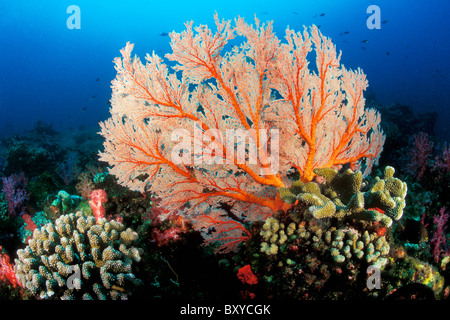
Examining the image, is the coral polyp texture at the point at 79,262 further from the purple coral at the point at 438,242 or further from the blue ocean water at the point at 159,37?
the blue ocean water at the point at 159,37

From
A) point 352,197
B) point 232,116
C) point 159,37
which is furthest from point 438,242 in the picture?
point 159,37

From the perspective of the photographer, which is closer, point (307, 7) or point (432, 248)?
point (432, 248)

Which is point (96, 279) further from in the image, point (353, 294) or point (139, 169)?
point (353, 294)

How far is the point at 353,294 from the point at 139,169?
344 centimetres

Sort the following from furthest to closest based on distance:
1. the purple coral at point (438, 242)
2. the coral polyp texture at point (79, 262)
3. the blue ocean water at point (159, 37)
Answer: the blue ocean water at point (159, 37) < the purple coral at point (438, 242) < the coral polyp texture at point (79, 262)

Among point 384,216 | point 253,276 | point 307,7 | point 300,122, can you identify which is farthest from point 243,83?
point 307,7

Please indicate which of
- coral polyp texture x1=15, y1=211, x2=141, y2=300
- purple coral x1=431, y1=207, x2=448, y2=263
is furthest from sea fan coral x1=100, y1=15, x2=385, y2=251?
purple coral x1=431, y1=207, x2=448, y2=263

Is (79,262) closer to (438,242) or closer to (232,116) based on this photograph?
(232,116)

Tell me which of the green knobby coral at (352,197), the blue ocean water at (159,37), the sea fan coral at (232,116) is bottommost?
the green knobby coral at (352,197)

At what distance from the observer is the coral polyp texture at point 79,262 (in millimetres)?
3199

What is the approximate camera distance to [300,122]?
3.45 meters

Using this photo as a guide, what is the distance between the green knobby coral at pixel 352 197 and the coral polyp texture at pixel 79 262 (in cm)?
264

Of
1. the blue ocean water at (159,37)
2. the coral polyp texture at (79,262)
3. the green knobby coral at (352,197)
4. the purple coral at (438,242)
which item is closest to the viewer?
the green knobby coral at (352,197)

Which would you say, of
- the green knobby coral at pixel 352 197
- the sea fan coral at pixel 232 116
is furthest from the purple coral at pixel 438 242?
the sea fan coral at pixel 232 116
